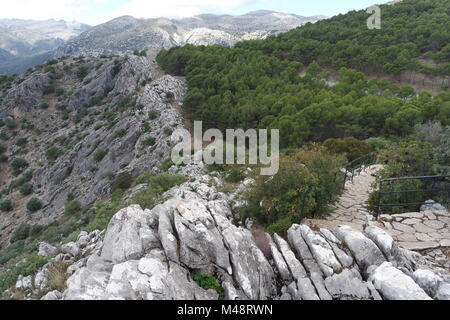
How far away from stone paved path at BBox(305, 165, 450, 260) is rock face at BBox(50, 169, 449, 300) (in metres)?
1.13

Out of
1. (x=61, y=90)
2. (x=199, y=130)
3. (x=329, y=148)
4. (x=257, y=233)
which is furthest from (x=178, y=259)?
(x=61, y=90)

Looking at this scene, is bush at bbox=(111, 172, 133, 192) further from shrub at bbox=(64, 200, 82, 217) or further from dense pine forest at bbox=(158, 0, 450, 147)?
dense pine forest at bbox=(158, 0, 450, 147)

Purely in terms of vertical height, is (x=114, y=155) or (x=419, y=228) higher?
(x=419, y=228)

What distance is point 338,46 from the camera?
3478cm

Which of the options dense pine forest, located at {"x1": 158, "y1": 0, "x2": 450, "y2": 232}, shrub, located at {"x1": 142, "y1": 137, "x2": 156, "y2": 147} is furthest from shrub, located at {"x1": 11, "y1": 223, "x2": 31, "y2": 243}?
dense pine forest, located at {"x1": 158, "y1": 0, "x2": 450, "y2": 232}

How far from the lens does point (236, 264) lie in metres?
4.62

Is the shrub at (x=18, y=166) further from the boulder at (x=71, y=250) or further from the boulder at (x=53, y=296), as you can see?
the boulder at (x=53, y=296)

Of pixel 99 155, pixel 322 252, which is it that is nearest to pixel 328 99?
pixel 322 252

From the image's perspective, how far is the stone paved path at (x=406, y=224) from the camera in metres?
5.64

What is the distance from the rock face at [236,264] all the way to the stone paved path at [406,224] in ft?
3.71

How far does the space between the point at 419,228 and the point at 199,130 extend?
70.0 ft
